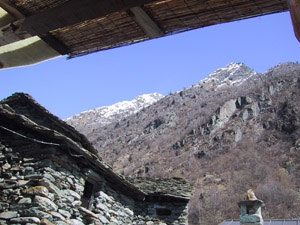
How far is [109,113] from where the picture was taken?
15162cm

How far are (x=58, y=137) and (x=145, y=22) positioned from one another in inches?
208

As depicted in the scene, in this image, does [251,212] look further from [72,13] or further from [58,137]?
[72,13]

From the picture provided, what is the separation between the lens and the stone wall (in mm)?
6289

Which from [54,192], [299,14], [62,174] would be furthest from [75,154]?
[299,14]

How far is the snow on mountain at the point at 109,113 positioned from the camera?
130625 millimetres

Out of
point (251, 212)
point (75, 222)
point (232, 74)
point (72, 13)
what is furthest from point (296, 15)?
point (232, 74)

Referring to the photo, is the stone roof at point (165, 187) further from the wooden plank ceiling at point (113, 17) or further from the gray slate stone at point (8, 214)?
the wooden plank ceiling at point (113, 17)

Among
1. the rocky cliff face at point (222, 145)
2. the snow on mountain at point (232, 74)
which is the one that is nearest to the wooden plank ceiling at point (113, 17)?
the rocky cliff face at point (222, 145)

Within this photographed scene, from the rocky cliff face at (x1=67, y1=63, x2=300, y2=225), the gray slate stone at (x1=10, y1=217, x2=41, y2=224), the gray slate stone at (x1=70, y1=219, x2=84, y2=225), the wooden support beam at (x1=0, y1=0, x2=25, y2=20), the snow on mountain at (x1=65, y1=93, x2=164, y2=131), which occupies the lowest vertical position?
the gray slate stone at (x1=10, y1=217, x2=41, y2=224)

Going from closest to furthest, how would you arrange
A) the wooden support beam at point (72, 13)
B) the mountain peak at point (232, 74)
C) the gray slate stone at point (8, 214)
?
1. the wooden support beam at point (72, 13)
2. the gray slate stone at point (8, 214)
3. the mountain peak at point (232, 74)

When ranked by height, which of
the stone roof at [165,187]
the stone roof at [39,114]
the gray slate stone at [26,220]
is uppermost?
the stone roof at [39,114]

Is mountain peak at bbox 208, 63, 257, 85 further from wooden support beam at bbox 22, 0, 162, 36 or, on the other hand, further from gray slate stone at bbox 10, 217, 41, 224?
wooden support beam at bbox 22, 0, 162, 36

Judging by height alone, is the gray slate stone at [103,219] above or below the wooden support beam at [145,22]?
below

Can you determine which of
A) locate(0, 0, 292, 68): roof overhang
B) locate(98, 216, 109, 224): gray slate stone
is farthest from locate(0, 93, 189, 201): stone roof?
locate(0, 0, 292, 68): roof overhang
